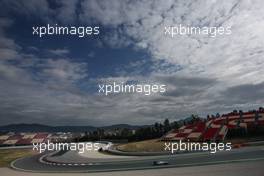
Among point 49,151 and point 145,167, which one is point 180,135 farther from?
point 49,151

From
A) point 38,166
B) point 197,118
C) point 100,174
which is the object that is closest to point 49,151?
point 38,166

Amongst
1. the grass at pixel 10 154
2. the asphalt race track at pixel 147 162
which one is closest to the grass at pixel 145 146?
the asphalt race track at pixel 147 162

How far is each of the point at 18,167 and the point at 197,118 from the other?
1378 centimetres

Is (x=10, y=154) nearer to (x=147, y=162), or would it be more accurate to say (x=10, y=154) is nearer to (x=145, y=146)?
(x=145, y=146)

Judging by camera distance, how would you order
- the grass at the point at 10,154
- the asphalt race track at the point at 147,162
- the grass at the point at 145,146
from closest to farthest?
1. the grass at the point at 10,154
2. the grass at the point at 145,146
3. the asphalt race track at the point at 147,162

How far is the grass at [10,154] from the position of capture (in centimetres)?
1975

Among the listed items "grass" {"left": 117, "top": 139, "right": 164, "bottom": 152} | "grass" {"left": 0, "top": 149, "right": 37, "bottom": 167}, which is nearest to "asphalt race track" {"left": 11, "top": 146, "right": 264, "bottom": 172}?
"grass" {"left": 0, "top": 149, "right": 37, "bottom": 167}

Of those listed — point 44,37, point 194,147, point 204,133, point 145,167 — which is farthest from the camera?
point 145,167

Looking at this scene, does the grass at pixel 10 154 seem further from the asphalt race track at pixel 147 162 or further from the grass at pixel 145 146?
the grass at pixel 145 146

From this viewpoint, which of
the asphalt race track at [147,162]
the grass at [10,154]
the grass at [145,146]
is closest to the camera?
the grass at [10,154]

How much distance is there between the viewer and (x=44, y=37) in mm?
17328

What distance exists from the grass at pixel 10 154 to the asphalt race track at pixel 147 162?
2.81 feet

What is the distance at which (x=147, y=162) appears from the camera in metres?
29.1

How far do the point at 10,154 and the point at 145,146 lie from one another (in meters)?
11.1
